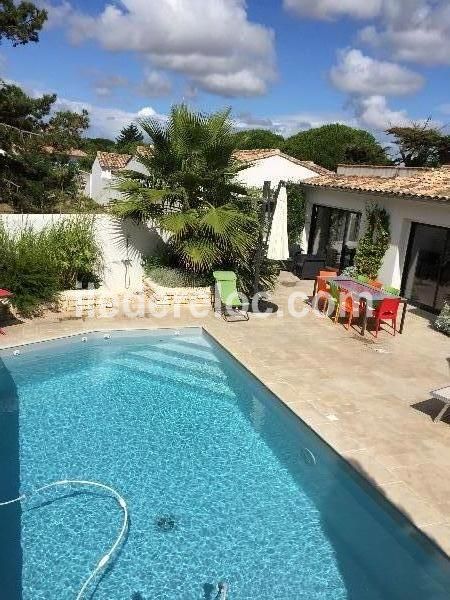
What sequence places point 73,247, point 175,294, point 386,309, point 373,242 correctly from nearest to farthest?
1. point 386,309
2. point 73,247
3. point 175,294
4. point 373,242

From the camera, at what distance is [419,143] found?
50.8 metres

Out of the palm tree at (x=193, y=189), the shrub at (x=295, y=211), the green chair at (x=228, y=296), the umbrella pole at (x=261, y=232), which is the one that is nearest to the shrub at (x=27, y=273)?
the palm tree at (x=193, y=189)

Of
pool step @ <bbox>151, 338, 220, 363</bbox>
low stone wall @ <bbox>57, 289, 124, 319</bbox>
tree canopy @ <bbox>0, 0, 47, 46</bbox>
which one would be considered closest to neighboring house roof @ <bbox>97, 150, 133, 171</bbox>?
tree canopy @ <bbox>0, 0, 47, 46</bbox>

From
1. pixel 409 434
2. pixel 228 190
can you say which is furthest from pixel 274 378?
pixel 228 190

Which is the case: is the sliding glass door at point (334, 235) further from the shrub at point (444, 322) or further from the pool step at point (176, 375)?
the pool step at point (176, 375)

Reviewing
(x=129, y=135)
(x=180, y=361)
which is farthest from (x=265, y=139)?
(x=180, y=361)

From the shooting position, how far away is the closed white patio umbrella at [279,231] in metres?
13.8

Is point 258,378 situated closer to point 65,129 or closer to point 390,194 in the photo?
point 390,194

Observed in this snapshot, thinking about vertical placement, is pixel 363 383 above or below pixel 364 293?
below

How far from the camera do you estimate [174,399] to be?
31.9 ft

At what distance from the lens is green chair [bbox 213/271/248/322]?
44.7ft

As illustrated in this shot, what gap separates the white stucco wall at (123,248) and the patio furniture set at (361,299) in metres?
5.87

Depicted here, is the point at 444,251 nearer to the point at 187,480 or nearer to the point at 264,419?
the point at 264,419

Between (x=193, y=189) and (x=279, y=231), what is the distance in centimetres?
296
